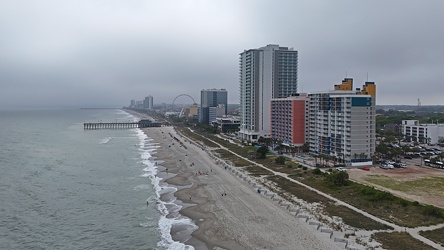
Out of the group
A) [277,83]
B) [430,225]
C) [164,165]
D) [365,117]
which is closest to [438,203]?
[430,225]

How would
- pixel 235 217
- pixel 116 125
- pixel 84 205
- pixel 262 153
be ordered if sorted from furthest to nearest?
pixel 116 125
pixel 262 153
pixel 84 205
pixel 235 217

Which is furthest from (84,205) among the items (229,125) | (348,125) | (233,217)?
(229,125)

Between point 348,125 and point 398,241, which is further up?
point 348,125

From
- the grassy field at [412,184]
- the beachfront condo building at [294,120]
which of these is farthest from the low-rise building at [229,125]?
the grassy field at [412,184]

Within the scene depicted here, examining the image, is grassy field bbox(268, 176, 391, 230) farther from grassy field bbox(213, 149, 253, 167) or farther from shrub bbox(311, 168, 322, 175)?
grassy field bbox(213, 149, 253, 167)

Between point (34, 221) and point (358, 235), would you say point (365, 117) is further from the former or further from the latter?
point (34, 221)

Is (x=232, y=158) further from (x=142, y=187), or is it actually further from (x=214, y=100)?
(x=214, y=100)

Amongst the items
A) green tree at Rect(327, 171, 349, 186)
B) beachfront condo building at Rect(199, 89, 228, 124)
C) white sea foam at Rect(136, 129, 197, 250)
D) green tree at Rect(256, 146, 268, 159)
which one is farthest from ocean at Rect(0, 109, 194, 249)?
beachfront condo building at Rect(199, 89, 228, 124)
